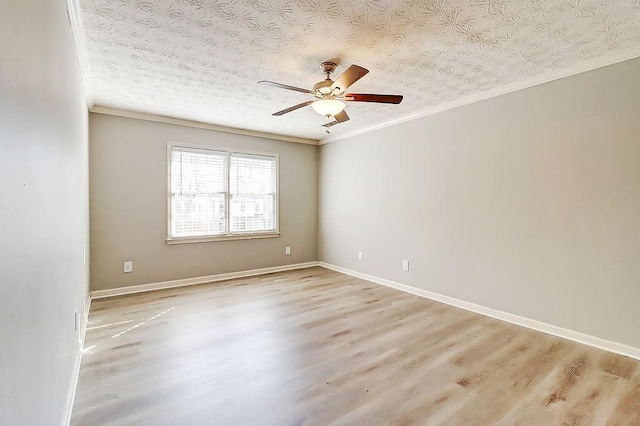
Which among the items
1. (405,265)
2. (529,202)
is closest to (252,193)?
(405,265)

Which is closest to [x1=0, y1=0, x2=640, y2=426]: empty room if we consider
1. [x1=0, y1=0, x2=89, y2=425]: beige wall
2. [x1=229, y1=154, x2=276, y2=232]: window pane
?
[x1=0, y1=0, x2=89, y2=425]: beige wall

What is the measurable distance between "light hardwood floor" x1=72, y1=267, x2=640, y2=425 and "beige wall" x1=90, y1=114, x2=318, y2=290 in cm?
74

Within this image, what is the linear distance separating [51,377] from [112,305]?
262 cm

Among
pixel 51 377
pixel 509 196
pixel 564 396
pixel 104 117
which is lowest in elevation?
pixel 564 396

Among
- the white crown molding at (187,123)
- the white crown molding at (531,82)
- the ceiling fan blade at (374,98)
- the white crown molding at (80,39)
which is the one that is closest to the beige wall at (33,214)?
the white crown molding at (80,39)

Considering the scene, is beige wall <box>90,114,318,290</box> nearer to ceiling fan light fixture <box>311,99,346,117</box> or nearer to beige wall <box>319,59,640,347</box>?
beige wall <box>319,59,640,347</box>

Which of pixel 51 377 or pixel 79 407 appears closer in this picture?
pixel 51 377

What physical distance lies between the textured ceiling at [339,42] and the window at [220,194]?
4.16 feet

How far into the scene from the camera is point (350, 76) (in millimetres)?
2268

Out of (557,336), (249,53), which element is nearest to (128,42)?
(249,53)

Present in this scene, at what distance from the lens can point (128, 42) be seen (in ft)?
7.76

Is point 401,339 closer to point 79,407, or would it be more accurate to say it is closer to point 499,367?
point 499,367

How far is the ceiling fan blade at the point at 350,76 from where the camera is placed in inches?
84.4

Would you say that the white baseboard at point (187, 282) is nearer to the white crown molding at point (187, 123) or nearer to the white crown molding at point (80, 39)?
the white crown molding at point (187, 123)
